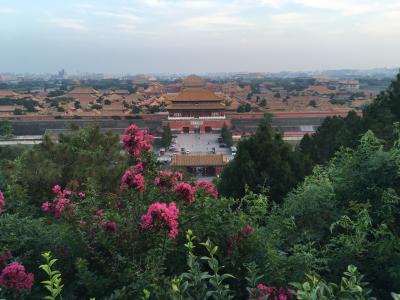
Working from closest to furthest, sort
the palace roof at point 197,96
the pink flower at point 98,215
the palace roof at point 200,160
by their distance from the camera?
the pink flower at point 98,215, the palace roof at point 200,160, the palace roof at point 197,96

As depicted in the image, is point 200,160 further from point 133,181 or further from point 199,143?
point 133,181

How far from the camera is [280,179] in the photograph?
8.24 m

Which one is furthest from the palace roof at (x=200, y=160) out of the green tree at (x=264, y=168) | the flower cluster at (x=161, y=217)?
the flower cluster at (x=161, y=217)

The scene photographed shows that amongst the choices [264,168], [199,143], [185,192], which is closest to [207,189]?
[185,192]

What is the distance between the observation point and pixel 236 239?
8.29 ft

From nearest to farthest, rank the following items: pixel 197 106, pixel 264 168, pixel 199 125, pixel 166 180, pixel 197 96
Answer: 1. pixel 166 180
2. pixel 264 168
3. pixel 199 125
4. pixel 197 106
5. pixel 197 96

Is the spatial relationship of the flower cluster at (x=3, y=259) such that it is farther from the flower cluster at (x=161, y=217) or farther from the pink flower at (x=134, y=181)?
the flower cluster at (x=161, y=217)

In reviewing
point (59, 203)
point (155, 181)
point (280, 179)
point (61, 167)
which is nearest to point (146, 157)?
point (155, 181)

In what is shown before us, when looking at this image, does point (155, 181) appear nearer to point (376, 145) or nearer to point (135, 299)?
point (135, 299)

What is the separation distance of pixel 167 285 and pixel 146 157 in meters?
1.00

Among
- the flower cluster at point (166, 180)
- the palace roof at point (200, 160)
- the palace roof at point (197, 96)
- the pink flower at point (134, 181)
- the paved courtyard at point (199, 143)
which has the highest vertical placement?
the pink flower at point (134, 181)

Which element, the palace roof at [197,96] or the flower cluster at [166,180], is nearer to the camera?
the flower cluster at [166,180]

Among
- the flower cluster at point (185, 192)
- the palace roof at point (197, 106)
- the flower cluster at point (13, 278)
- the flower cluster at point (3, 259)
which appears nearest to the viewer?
the flower cluster at point (13, 278)

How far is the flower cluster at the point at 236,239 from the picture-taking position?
250cm
